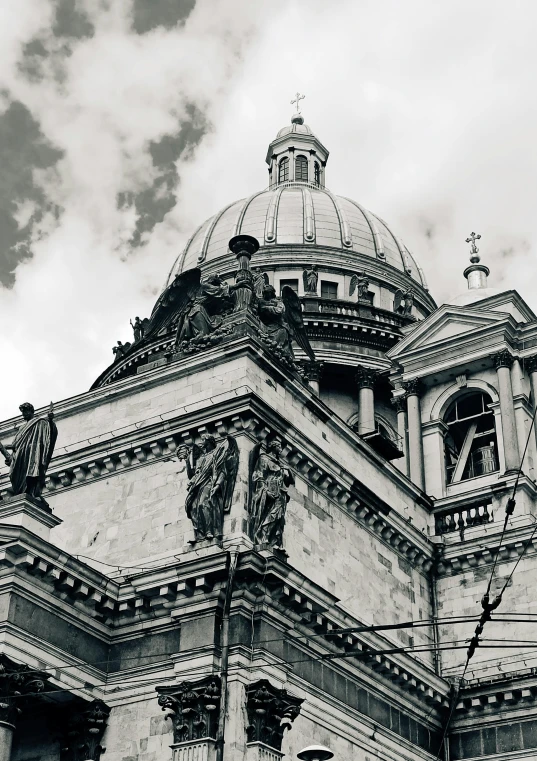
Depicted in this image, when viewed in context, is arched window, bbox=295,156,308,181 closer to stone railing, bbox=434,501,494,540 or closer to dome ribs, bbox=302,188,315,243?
dome ribs, bbox=302,188,315,243

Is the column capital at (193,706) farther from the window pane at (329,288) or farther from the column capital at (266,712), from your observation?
the window pane at (329,288)

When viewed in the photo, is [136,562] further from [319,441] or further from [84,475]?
[319,441]

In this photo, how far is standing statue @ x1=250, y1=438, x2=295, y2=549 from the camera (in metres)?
24.5

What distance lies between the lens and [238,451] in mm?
25500

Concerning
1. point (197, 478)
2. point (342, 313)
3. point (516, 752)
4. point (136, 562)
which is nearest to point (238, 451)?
point (197, 478)

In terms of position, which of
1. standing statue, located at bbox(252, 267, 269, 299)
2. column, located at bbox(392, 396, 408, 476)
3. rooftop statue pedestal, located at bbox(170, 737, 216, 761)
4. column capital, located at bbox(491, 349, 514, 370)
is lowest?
rooftop statue pedestal, located at bbox(170, 737, 216, 761)

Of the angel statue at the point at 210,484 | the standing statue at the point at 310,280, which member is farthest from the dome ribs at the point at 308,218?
the angel statue at the point at 210,484

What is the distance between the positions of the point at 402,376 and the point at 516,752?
14.2 m

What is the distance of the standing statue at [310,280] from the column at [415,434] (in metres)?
14.0

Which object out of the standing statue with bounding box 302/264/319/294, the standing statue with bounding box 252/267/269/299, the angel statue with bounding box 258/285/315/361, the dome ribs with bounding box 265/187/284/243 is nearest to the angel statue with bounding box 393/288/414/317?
the standing statue with bounding box 302/264/319/294

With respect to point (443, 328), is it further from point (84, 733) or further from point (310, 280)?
point (84, 733)

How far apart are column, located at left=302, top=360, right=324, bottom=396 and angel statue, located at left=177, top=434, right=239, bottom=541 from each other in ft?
57.3

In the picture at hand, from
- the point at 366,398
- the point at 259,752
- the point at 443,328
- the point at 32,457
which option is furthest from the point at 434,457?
the point at 259,752

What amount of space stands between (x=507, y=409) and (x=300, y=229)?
22103mm
